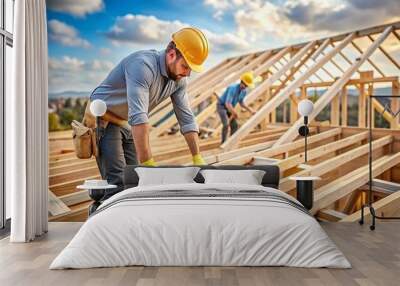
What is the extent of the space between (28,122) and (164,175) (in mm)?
1416

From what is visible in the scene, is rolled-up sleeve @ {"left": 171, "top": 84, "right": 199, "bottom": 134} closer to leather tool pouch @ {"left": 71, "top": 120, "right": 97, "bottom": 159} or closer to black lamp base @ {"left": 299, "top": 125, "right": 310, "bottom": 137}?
leather tool pouch @ {"left": 71, "top": 120, "right": 97, "bottom": 159}

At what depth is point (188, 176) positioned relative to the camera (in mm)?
5402

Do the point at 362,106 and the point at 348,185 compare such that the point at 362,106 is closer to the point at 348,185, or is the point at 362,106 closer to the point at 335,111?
the point at 335,111

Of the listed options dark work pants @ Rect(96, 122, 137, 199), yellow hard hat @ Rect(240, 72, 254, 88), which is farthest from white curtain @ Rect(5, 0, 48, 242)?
yellow hard hat @ Rect(240, 72, 254, 88)

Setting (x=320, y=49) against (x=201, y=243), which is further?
(x=320, y=49)

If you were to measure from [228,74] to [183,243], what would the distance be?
265 cm

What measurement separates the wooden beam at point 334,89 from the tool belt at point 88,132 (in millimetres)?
1787

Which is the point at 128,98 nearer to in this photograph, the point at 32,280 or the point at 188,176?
the point at 188,176

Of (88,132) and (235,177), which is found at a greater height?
(88,132)

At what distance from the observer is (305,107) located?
5.73 m

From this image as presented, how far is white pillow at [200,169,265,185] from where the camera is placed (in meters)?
5.29

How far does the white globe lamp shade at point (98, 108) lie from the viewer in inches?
220

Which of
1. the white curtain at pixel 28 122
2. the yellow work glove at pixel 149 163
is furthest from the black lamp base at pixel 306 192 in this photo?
the white curtain at pixel 28 122

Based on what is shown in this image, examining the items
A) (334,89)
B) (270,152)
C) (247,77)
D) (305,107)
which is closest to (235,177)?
(270,152)
